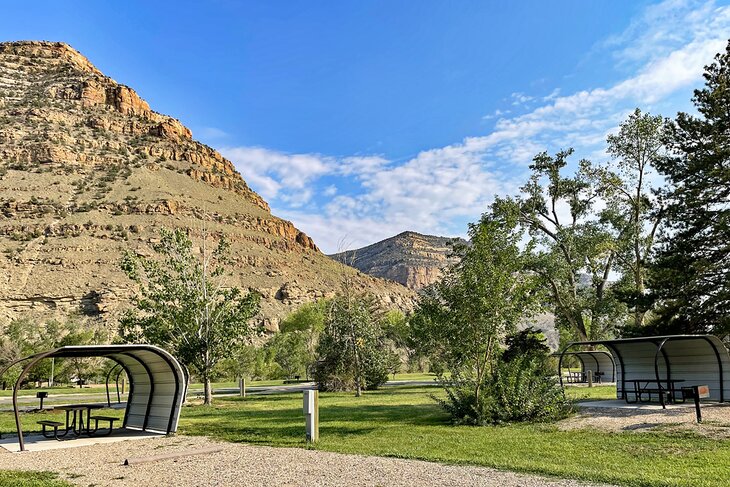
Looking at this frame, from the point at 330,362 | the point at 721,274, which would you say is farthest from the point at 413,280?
the point at 721,274

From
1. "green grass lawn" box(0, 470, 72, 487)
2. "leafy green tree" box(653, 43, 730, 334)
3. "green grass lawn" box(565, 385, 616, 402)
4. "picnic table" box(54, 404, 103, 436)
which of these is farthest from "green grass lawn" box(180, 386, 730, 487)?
"leafy green tree" box(653, 43, 730, 334)

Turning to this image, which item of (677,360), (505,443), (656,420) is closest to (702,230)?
(677,360)

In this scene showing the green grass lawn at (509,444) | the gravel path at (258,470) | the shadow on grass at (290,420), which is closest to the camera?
the gravel path at (258,470)

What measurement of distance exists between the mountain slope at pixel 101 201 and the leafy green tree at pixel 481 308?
58.8 meters

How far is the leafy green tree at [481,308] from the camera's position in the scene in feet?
46.7

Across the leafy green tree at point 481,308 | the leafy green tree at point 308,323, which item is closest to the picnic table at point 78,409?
the leafy green tree at point 481,308

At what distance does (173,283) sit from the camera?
897 inches

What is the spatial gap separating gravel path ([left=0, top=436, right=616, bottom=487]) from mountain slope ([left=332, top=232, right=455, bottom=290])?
12752cm

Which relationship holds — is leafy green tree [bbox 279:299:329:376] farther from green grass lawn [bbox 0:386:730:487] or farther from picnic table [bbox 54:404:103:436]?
picnic table [bbox 54:404:103:436]

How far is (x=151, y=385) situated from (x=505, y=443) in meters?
8.82

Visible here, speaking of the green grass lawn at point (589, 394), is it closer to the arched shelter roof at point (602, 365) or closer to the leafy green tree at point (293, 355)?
the arched shelter roof at point (602, 365)

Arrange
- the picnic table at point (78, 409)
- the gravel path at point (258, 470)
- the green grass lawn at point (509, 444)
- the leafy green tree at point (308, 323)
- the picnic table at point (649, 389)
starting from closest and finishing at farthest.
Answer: the gravel path at point (258, 470) → the green grass lawn at point (509, 444) → the picnic table at point (78, 409) → the picnic table at point (649, 389) → the leafy green tree at point (308, 323)

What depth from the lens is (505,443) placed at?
1086 centimetres

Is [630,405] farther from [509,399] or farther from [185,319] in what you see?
[185,319]
